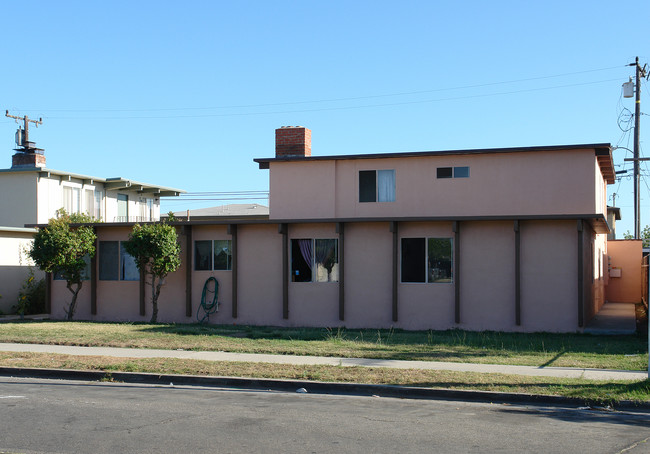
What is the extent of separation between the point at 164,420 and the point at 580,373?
7.29 m

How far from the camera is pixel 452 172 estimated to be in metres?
24.0

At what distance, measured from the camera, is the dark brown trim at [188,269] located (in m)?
23.3

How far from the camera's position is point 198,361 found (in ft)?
45.4

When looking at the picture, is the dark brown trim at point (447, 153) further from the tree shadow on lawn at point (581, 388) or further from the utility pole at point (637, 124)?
the utility pole at point (637, 124)

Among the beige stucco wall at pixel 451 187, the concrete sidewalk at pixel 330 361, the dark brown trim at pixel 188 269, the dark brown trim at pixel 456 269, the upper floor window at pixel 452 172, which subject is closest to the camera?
Answer: the concrete sidewalk at pixel 330 361

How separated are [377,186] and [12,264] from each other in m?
14.4

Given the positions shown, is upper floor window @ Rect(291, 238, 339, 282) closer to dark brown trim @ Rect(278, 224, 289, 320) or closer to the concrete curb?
dark brown trim @ Rect(278, 224, 289, 320)

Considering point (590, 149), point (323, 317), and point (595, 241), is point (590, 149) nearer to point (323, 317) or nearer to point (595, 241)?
point (595, 241)

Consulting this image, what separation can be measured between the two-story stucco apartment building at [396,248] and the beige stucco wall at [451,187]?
0.04 meters

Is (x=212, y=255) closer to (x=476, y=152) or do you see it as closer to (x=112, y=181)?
(x=476, y=152)

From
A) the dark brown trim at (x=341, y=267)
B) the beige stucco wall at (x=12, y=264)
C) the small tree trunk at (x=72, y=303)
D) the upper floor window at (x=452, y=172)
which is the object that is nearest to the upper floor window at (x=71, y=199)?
→ the beige stucco wall at (x=12, y=264)

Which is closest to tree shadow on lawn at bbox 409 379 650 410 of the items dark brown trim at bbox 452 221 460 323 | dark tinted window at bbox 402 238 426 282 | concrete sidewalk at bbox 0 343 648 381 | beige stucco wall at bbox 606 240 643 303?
concrete sidewalk at bbox 0 343 648 381

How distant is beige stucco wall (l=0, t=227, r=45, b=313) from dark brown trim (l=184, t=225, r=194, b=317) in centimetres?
754

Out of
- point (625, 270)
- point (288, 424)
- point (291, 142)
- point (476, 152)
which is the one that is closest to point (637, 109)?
point (625, 270)
